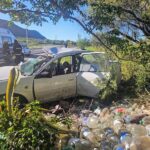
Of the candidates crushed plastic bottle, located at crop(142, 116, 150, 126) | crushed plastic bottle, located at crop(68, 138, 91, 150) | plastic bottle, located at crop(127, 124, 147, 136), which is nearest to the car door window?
crushed plastic bottle, located at crop(142, 116, 150, 126)

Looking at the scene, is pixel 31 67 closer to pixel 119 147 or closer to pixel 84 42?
pixel 84 42

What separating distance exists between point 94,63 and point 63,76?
0.98 metres

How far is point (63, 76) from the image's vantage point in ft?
28.2

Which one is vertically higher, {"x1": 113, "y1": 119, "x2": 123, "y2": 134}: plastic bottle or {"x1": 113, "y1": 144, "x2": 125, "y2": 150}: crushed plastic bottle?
{"x1": 113, "y1": 144, "x2": 125, "y2": 150}: crushed plastic bottle

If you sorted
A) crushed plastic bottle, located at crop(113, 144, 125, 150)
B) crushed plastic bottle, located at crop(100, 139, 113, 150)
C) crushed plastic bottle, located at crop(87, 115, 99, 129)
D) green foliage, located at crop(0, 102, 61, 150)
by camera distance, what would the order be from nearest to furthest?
green foliage, located at crop(0, 102, 61, 150), crushed plastic bottle, located at crop(113, 144, 125, 150), crushed plastic bottle, located at crop(100, 139, 113, 150), crushed plastic bottle, located at crop(87, 115, 99, 129)

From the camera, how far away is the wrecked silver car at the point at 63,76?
8.09 metres

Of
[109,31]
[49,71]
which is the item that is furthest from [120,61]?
[49,71]

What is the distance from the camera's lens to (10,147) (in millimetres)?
3869

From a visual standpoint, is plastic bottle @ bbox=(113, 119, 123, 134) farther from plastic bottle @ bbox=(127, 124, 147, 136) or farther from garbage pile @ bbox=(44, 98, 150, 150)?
plastic bottle @ bbox=(127, 124, 147, 136)

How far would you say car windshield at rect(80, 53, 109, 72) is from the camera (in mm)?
8839

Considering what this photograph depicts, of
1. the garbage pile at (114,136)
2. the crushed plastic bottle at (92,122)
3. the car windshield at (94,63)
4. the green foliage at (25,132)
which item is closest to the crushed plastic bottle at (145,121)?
the garbage pile at (114,136)

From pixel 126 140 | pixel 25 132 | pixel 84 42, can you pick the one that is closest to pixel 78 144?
pixel 126 140

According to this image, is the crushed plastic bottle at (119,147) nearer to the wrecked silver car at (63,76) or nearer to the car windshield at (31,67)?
the wrecked silver car at (63,76)

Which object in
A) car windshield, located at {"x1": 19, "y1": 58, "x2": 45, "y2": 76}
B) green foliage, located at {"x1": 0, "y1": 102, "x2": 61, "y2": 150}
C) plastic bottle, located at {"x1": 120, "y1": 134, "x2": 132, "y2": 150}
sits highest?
car windshield, located at {"x1": 19, "y1": 58, "x2": 45, "y2": 76}
